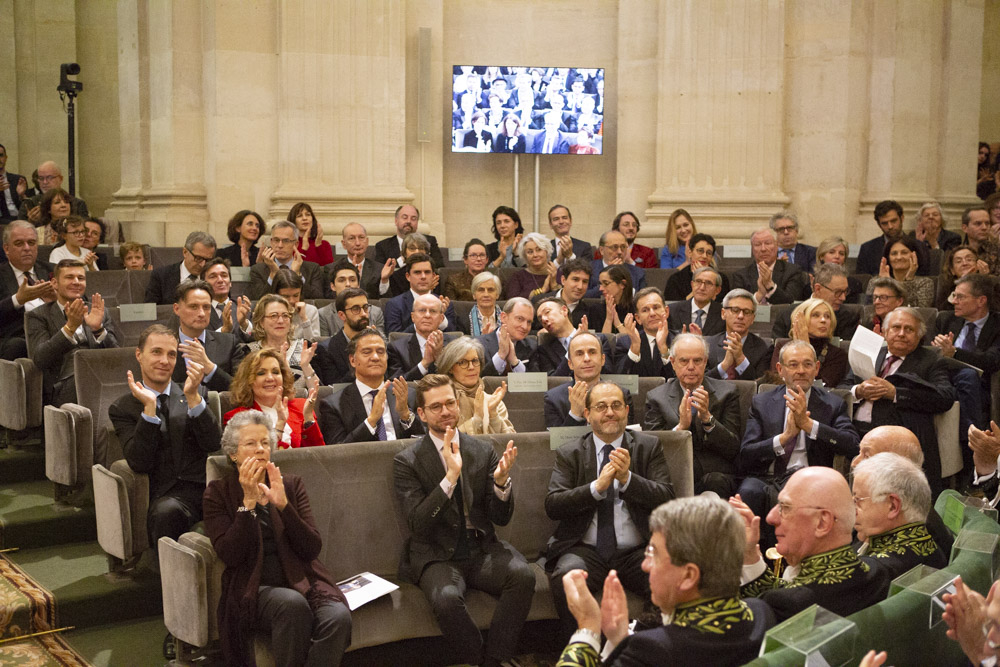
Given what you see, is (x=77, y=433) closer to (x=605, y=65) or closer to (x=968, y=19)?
(x=605, y=65)

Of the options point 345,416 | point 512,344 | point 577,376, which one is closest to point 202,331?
point 345,416

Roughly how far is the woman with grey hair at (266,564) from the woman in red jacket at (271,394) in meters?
0.61

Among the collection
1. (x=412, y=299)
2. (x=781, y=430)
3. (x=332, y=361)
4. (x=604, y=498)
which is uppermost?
(x=412, y=299)

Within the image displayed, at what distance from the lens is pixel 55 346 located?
5.60 m

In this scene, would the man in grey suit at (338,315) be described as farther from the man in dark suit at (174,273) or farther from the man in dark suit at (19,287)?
the man in dark suit at (19,287)

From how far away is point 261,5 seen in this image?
9172 millimetres

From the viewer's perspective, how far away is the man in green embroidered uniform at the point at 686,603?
2.51 metres

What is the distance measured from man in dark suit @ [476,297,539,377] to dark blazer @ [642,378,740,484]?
92 cm

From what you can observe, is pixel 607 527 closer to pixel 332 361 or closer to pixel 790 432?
pixel 790 432

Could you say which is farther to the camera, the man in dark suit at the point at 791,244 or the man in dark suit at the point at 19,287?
the man in dark suit at the point at 791,244

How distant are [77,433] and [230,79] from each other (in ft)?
16.1

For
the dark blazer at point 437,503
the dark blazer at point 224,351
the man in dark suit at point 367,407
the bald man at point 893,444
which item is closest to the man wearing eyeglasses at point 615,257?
the dark blazer at point 224,351

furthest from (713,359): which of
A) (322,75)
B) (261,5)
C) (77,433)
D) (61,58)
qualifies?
(61,58)

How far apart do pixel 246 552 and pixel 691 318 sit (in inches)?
146
